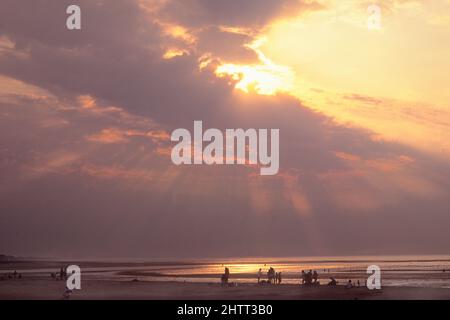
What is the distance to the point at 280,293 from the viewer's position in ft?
152

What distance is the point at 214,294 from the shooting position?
4656 centimetres
